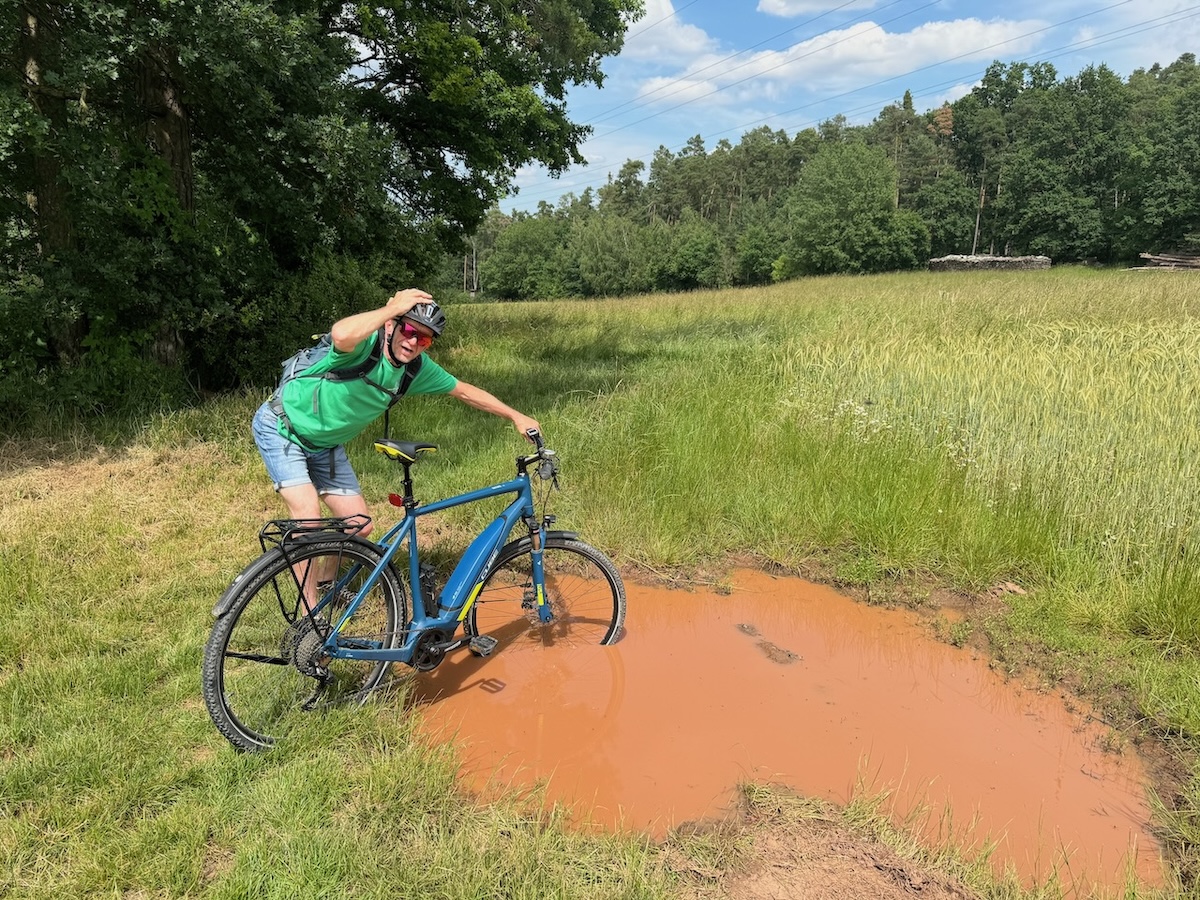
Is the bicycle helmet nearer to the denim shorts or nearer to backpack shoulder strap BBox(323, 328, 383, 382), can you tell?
backpack shoulder strap BBox(323, 328, 383, 382)

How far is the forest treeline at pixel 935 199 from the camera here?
169 ft

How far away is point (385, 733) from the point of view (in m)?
2.94

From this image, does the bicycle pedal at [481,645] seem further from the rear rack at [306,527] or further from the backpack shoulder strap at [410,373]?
the backpack shoulder strap at [410,373]

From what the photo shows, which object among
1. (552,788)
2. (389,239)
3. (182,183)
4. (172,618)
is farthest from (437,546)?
(389,239)

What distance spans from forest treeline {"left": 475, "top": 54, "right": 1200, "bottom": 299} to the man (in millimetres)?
61276

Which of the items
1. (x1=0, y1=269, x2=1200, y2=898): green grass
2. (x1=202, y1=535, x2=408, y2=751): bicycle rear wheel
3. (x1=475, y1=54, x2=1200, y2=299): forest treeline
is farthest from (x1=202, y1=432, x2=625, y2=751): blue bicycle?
(x1=475, y1=54, x2=1200, y2=299): forest treeline

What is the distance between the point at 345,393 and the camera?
303cm

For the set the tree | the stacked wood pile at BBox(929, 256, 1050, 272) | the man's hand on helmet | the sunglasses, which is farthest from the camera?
the tree

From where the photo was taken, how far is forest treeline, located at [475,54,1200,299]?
51.5 metres

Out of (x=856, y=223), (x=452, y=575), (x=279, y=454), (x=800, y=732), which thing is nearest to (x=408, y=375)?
(x=279, y=454)

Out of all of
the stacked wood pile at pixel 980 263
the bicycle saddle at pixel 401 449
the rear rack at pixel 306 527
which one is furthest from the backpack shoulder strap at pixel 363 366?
the stacked wood pile at pixel 980 263

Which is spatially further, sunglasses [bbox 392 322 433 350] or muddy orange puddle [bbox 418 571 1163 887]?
sunglasses [bbox 392 322 433 350]

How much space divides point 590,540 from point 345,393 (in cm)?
243

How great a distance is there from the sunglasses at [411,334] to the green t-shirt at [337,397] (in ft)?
0.34
